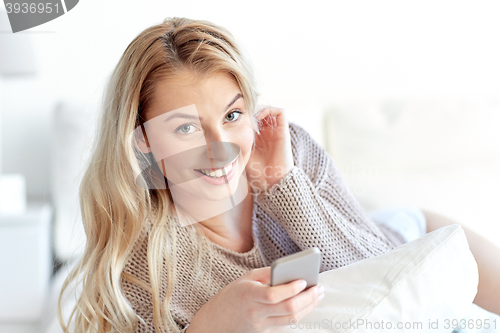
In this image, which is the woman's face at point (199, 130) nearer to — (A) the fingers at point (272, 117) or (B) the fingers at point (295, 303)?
(A) the fingers at point (272, 117)

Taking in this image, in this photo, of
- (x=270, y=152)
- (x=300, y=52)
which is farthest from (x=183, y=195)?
(x=300, y=52)

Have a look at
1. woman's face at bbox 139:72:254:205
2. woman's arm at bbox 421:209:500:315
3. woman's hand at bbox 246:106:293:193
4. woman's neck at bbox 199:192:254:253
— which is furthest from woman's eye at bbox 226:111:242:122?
woman's arm at bbox 421:209:500:315

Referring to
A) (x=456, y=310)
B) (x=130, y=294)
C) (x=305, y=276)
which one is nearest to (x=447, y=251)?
(x=456, y=310)

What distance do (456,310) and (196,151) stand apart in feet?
1.50

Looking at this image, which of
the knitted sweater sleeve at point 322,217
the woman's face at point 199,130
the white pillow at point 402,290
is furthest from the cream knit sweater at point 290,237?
the white pillow at point 402,290

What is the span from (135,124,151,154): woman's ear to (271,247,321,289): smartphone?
378 mm

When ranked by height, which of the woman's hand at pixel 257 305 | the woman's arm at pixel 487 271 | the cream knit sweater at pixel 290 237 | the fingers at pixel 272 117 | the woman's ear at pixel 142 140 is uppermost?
the woman's ear at pixel 142 140

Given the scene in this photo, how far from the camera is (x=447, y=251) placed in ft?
1.93

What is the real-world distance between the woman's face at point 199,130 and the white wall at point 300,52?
0.24 metres

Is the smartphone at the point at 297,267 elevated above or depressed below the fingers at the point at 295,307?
above

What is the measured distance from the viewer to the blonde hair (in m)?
0.69

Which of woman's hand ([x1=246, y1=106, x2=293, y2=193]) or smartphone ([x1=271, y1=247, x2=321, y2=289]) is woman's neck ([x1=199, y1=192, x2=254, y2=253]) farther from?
smartphone ([x1=271, y1=247, x2=321, y2=289])

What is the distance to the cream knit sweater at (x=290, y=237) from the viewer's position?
2.45 feet

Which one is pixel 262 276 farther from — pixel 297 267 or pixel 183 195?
pixel 183 195
